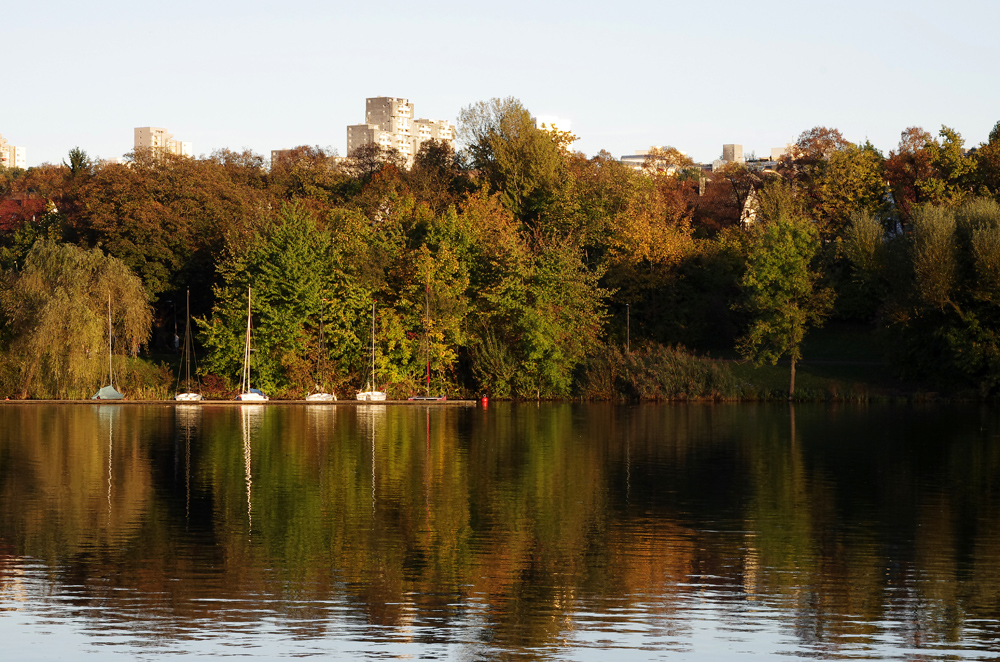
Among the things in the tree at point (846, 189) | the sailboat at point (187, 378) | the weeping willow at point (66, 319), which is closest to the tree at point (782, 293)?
the tree at point (846, 189)

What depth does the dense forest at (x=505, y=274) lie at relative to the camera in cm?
6869

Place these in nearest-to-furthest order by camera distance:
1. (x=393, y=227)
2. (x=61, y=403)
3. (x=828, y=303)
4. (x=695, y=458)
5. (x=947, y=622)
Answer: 1. (x=947, y=622)
2. (x=695, y=458)
3. (x=61, y=403)
4. (x=828, y=303)
5. (x=393, y=227)

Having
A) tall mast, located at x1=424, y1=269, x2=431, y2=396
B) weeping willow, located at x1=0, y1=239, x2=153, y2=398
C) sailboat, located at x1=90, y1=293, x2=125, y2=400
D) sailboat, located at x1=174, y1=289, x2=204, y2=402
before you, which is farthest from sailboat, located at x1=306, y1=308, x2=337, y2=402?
sailboat, located at x1=90, y1=293, x2=125, y2=400

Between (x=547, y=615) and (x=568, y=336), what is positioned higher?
(x=568, y=336)

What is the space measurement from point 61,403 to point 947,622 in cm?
6191

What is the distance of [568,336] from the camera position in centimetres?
7400

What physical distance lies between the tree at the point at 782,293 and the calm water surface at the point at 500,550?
2922 cm

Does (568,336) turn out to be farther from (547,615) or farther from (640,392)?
(547,615)

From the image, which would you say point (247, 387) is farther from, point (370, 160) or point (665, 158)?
point (665, 158)

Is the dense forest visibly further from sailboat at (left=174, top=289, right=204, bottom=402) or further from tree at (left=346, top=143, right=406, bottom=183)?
tree at (left=346, top=143, right=406, bottom=183)

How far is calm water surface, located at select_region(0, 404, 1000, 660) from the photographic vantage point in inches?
570

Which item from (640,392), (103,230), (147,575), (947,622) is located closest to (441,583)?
(147,575)

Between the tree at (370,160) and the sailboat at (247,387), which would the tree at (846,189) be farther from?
the sailboat at (247,387)

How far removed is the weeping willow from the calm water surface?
27138 millimetres
